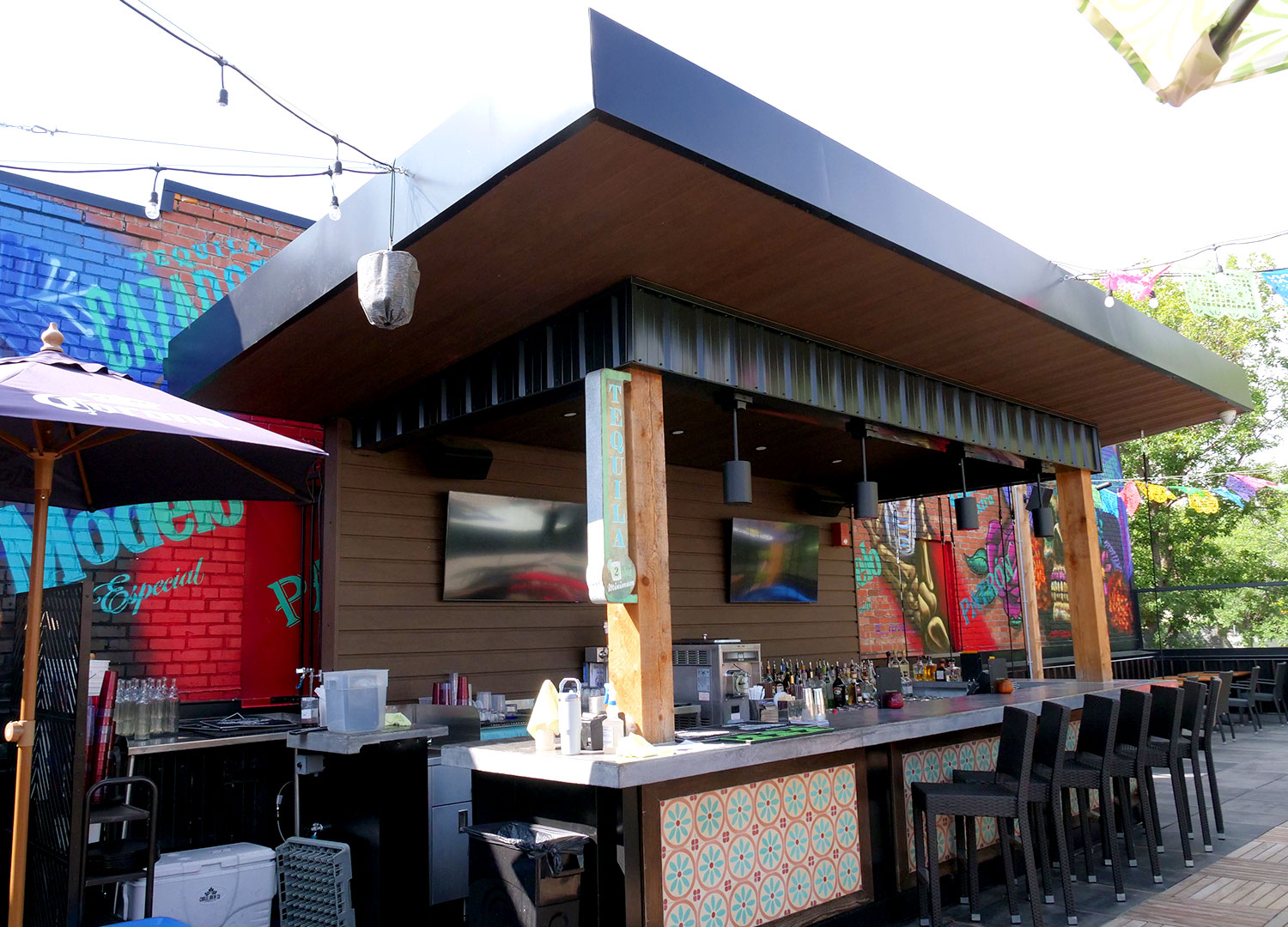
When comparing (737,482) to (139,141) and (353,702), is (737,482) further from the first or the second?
(139,141)

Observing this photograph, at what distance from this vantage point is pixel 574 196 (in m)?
3.37

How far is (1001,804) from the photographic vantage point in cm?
434

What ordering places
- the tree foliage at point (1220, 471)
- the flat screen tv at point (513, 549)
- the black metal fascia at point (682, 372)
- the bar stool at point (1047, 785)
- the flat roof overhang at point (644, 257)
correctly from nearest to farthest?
the flat roof overhang at point (644, 257), the black metal fascia at point (682, 372), the bar stool at point (1047, 785), the flat screen tv at point (513, 549), the tree foliage at point (1220, 471)

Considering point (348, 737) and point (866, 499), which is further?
point (866, 499)

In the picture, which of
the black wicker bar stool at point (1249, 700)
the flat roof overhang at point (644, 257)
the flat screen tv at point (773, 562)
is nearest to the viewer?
the flat roof overhang at point (644, 257)

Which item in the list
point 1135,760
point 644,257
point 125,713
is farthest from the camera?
point 1135,760

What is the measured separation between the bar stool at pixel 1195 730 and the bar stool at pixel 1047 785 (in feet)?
4.33

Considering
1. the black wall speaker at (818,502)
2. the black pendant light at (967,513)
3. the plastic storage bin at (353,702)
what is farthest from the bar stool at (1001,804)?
the black wall speaker at (818,502)

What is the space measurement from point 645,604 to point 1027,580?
9.18 metres

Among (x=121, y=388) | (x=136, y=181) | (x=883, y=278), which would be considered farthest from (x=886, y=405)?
(x=136, y=181)

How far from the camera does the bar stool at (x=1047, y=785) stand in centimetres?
459

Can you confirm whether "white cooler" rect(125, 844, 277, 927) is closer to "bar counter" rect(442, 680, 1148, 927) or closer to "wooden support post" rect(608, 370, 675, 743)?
"bar counter" rect(442, 680, 1148, 927)

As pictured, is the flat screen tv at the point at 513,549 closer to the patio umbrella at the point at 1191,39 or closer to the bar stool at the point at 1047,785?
the bar stool at the point at 1047,785

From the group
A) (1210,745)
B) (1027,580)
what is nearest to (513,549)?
(1210,745)
